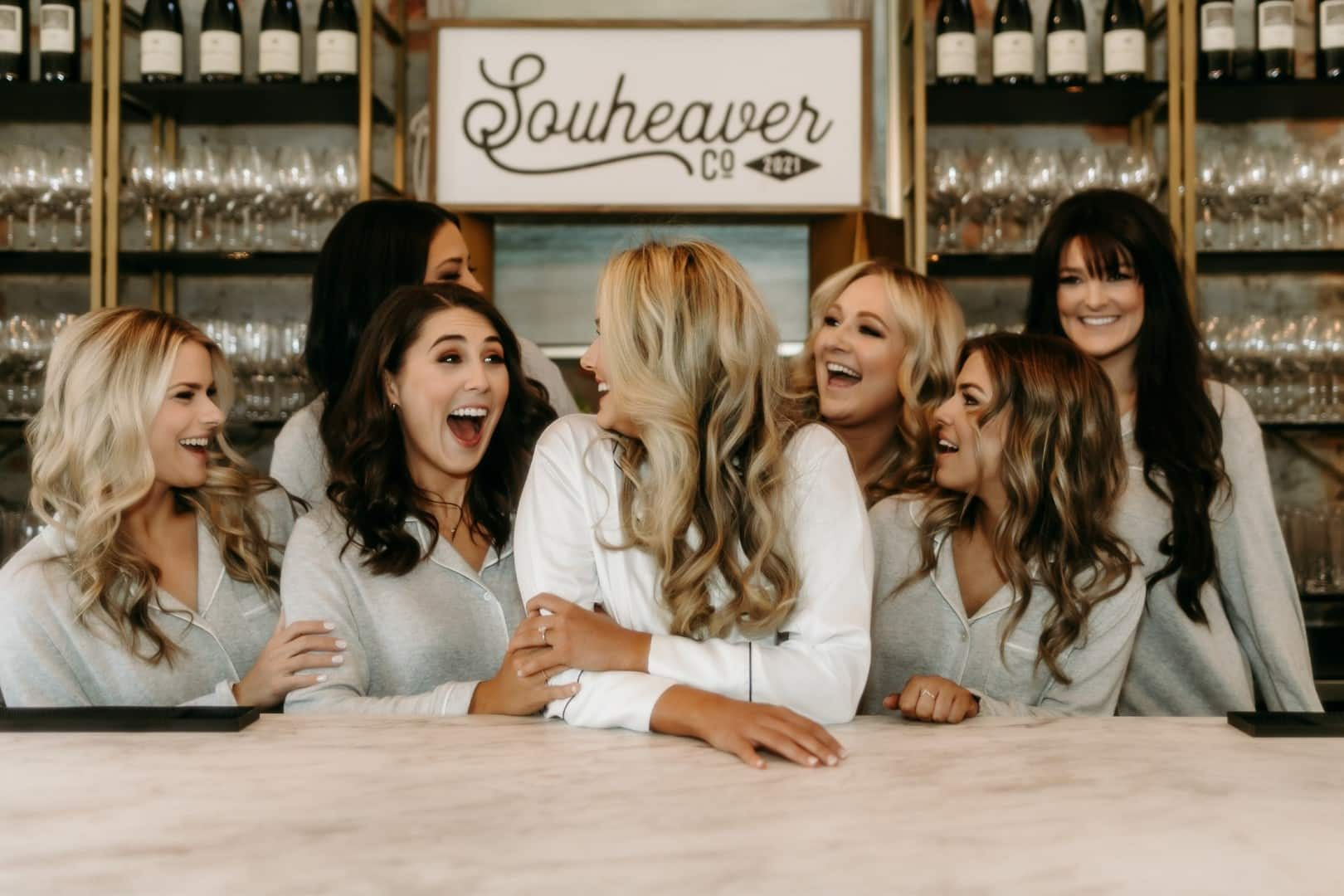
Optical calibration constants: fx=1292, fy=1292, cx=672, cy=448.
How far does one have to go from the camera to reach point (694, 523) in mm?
1784

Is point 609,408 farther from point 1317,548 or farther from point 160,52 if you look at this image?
point 160,52

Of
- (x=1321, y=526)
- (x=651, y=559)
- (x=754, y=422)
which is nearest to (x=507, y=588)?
(x=651, y=559)

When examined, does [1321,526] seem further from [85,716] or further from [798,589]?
[85,716]

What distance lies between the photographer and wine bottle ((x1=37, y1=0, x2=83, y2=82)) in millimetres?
3951

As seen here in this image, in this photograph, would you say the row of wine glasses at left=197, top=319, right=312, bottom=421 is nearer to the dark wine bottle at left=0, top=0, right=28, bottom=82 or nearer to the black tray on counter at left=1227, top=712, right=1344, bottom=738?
the dark wine bottle at left=0, top=0, right=28, bottom=82

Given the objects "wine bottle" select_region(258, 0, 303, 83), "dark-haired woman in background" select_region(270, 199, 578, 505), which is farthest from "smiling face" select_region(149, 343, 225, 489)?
"wine bottle" select_region(258, 0, 303, 83)

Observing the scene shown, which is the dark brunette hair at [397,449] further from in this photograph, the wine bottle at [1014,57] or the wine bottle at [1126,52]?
the wine bottle at [1126,52]

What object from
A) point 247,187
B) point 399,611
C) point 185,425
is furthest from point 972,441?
point 247,187

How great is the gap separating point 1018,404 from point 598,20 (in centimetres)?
228

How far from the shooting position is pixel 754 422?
5.96ft

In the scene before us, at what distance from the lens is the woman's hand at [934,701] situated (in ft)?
Answer: 5.63

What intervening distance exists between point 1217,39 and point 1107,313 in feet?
5.62

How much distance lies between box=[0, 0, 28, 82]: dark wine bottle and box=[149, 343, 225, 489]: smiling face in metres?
2.35

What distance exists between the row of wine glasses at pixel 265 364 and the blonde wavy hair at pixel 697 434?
7.77 feet
